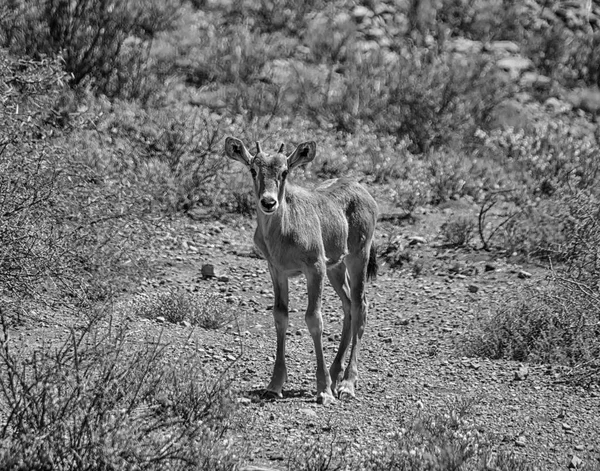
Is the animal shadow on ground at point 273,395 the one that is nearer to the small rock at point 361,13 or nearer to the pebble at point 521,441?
the pebble at point 521,441

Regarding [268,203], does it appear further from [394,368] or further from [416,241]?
[416,241]

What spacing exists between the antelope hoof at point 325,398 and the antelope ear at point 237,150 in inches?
77.7

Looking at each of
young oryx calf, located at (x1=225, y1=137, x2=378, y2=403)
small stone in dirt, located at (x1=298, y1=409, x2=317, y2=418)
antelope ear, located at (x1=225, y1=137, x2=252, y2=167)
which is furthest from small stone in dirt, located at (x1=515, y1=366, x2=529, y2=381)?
antelope ear, located at (x1=225, y1=137, x2=252, y2=167)

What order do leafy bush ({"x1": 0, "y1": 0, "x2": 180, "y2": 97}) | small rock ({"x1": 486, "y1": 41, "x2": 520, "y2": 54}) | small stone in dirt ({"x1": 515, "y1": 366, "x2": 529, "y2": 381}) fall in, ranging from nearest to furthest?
1. small stone in dirt ({"x1": 515, "y1": 366, "x2": 529, "y2": 381})
2. leafy bush ({"x1": 0, "y1": 0, "x2": 180, "y2": 97})
3. small rock ({"x1": 486, "y1": 41, "x2": 520, "y2": 54})

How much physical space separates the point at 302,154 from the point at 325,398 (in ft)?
6.60

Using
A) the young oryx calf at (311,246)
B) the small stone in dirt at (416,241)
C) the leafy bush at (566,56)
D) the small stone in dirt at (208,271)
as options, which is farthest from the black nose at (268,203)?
the leafy bush at (566,56)

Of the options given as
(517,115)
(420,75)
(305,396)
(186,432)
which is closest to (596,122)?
(517,115)

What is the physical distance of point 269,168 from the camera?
8117mm

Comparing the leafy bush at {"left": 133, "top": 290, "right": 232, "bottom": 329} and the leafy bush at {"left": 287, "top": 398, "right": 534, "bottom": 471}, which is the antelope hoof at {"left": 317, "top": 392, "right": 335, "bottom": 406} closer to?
the leafy bush at {"left": 287, "top": 398, "right": 534, "bottom": 471}

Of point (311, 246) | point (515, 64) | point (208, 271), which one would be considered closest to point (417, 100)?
point (515, 64)

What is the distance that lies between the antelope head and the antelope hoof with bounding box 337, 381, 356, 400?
165 cm

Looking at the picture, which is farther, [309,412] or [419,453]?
[309,412]

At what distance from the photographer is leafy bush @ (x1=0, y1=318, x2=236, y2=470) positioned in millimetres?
5820

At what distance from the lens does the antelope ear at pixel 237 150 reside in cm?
832
